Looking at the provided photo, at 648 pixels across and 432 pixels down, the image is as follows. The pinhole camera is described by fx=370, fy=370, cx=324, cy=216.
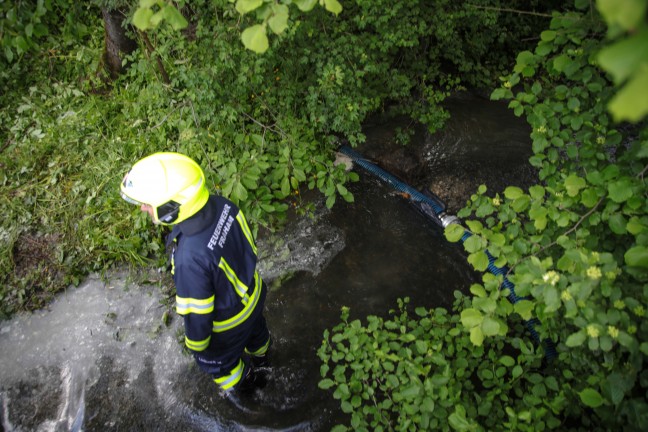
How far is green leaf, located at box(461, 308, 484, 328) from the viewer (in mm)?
1777

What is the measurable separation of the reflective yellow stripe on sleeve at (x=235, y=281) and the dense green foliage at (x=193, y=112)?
62 centimetres

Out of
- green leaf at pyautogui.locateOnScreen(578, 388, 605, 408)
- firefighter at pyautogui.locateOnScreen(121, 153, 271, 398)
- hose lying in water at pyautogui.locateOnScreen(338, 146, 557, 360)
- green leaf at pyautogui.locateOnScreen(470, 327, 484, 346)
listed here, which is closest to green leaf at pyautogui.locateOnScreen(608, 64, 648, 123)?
green leaf at pyautogui.locateOnScreen(470, 327, 484, 346)

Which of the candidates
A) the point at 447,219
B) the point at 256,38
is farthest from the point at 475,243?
the point at 447,219

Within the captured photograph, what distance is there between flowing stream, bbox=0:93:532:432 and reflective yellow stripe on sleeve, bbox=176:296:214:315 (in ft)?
4.98

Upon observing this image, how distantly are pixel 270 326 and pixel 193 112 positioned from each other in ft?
8.09

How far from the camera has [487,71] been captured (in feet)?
20.0

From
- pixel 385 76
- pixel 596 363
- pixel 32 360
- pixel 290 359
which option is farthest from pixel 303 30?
pixel 32 360

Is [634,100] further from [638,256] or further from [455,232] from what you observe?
[455,232]

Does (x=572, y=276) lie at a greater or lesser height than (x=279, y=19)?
lesser

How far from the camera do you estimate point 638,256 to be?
1.49 m

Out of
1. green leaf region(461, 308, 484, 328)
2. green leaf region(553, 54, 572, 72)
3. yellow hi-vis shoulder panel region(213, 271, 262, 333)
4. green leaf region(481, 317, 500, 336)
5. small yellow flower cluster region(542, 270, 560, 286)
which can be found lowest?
yellow hi-vis shoulder panel region(213, 271, 262, 333)

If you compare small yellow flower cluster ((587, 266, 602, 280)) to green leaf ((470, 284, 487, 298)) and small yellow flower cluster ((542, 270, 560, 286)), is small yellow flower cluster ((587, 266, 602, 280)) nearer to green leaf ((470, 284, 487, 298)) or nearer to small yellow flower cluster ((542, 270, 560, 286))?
small yellow flower cluster ((542, 270, 560, 286))

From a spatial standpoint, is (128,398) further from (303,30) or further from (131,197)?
(303,30)

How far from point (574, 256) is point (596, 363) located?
921 mm
